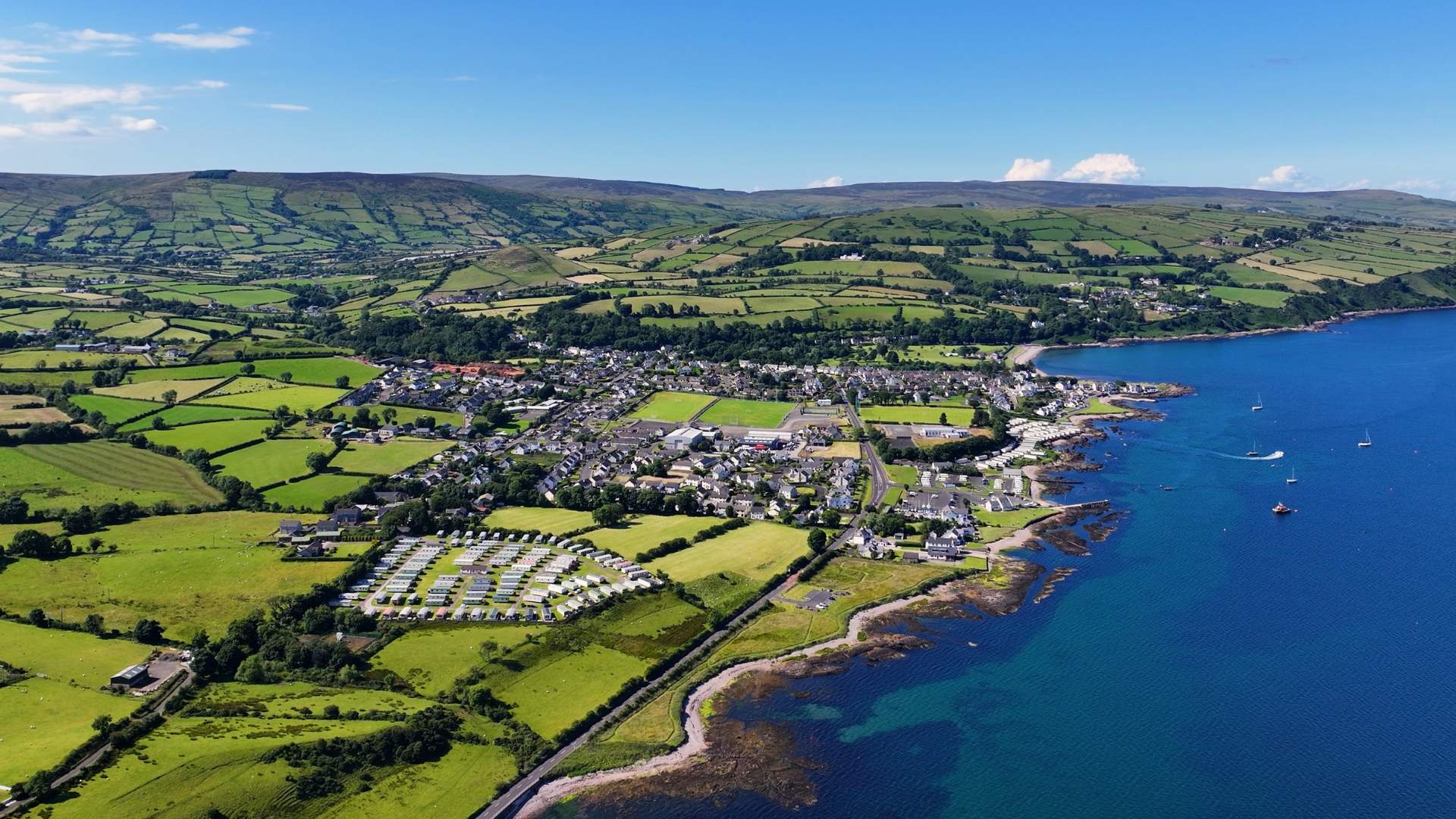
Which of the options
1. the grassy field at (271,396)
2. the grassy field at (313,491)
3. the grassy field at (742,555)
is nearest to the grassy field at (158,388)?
the grassy field at (271,396)

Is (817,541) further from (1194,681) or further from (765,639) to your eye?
(1194,681)

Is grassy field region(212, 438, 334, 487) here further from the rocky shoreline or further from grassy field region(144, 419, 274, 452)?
the rocky shoreline

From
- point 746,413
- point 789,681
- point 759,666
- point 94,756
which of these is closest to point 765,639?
point 759,666

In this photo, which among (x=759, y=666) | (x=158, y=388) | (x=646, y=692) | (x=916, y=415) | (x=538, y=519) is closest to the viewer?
(x=646, y=692)

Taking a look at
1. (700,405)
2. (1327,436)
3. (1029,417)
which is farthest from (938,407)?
(1327,436)

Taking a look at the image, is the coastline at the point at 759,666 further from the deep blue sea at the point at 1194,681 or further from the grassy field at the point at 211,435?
the grassy field at the point at 211,435

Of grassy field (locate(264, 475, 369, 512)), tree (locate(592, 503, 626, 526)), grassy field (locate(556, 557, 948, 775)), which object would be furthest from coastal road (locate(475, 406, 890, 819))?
grassy field (locate(264, 475, 369, 512))
